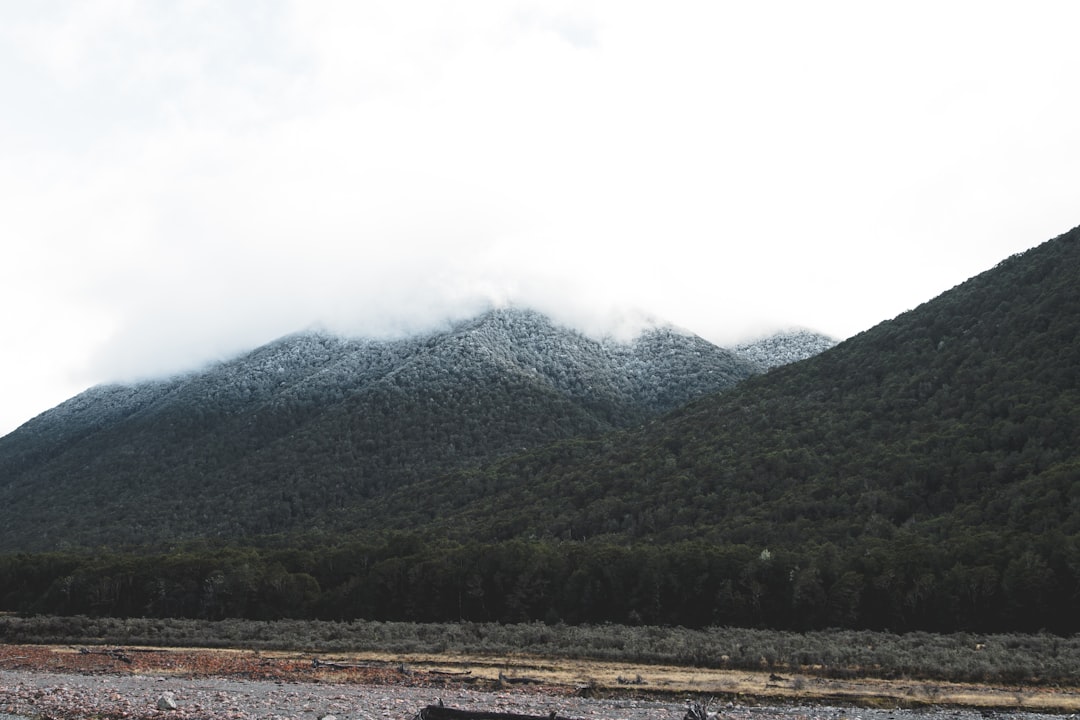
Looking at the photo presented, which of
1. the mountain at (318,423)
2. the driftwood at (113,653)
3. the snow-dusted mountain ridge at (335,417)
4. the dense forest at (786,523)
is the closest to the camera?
the driftwood at (113,653)

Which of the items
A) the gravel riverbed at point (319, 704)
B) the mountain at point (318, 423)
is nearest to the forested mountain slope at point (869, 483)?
the mountain at point (318, 423)

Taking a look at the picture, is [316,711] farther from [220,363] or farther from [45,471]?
[220,363]

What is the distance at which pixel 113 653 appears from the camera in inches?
2031

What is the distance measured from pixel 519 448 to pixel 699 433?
36325mm

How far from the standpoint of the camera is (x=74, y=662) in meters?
47.8

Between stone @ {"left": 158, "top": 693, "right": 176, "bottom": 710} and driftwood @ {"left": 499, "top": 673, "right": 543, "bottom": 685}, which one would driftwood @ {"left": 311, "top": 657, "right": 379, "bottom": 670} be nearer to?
driftwood @ {"left": 499, "top": 673, "right": 543, "bottom": 685}

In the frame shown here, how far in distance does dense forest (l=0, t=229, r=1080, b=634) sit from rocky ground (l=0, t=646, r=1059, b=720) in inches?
865

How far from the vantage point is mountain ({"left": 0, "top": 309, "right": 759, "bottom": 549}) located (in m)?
131

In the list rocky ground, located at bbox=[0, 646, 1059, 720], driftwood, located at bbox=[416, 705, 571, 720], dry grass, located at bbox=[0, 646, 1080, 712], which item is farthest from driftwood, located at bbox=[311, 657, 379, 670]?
driftwood, located at bbox=[416, 705, 571, 720]

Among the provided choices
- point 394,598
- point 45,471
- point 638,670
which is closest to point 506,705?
point 638,670

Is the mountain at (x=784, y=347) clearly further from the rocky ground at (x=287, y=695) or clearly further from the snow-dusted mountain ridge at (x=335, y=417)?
the rocky ground at (x=287, y=695)

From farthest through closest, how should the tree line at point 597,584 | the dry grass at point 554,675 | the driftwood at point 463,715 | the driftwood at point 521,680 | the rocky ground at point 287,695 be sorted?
the tree line at point 597,584 → the driftwood at point 521,680 → the dry grass at point 554,675 → the rocky ground at point 287,695 → the driftwood at point 463,715

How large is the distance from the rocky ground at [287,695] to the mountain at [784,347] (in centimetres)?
13588

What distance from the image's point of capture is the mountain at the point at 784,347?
17112 cm
